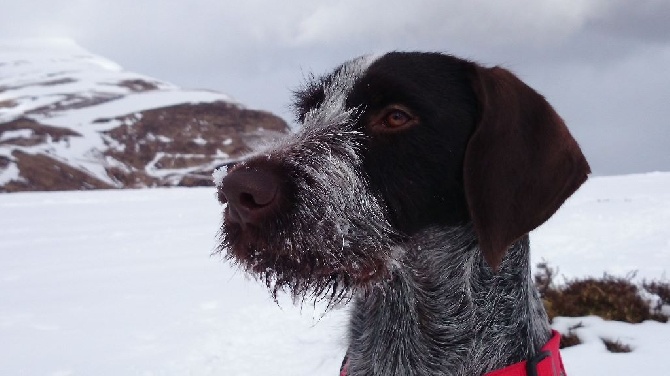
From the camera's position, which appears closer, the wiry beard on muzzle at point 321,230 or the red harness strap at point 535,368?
the wiry beard on muzzle at point 321,230

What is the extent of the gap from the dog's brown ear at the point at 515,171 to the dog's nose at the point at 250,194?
0.85m

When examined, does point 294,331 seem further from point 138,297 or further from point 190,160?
point 190,160

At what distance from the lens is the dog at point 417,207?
227 centimetres

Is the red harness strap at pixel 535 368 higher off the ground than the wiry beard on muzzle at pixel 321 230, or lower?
lower

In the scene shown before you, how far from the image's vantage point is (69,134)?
70375 millimetres

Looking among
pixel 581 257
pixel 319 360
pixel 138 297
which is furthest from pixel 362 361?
pixel 581 257

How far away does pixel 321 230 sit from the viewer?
229 centimetres

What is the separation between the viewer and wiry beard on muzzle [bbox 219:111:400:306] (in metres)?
2.20

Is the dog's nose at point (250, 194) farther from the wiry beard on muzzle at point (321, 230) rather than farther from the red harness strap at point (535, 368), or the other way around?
the red harness strap at point (535, 368)

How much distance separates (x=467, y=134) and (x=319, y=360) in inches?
147

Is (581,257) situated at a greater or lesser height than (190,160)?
lesser

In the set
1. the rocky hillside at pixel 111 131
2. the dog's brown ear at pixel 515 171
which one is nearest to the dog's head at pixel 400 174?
the dog's brown ear at pixel 515 171

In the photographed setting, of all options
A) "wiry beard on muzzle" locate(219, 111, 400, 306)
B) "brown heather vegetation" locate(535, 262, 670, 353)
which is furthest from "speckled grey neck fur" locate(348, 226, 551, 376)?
"brown heather vegetation" locate(535, 262, 670, 353)

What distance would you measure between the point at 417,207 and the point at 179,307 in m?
5.43
